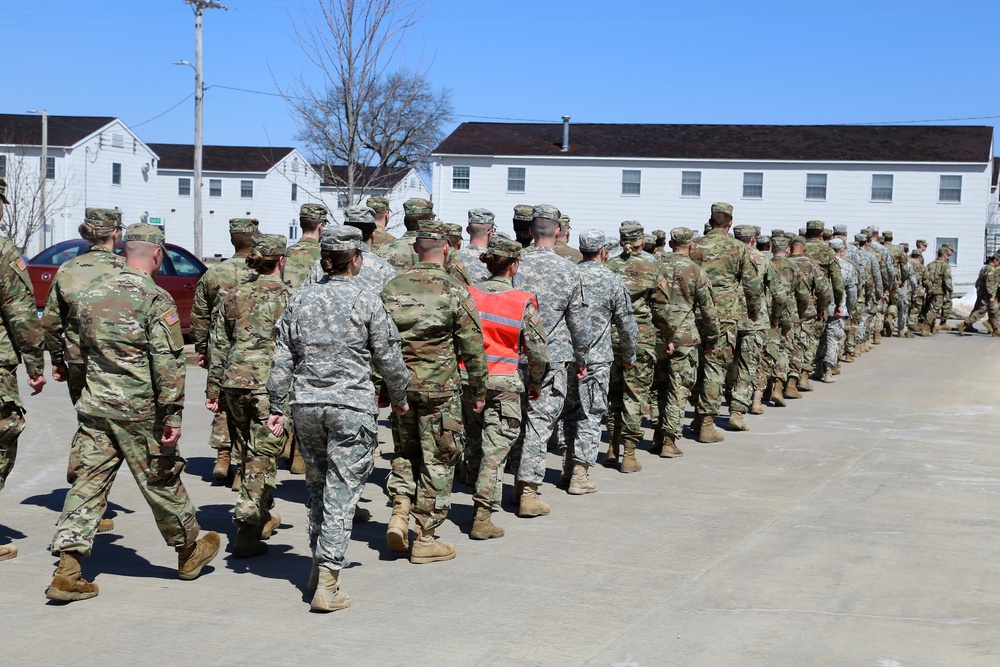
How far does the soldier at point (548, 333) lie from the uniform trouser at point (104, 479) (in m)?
2.94

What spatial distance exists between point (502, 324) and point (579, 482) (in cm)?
209

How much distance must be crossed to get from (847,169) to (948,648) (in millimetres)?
37022

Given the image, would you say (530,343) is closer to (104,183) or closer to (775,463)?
(775,463)

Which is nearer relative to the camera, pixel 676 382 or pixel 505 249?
pixel 505 249

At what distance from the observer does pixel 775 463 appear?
10.7 metres

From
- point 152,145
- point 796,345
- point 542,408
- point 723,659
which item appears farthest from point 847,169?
point 152,145

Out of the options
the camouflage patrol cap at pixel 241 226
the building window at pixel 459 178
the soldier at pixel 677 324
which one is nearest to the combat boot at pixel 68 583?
the camouflage patrol cap at pixel 241 226

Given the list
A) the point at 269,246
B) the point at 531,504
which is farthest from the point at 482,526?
the point at 269,246

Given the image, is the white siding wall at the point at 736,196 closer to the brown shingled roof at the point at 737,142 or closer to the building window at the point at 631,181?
the building window at the point at 631,181

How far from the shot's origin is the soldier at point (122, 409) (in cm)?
599

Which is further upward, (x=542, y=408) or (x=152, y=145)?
(x=152, y=145)

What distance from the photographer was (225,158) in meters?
65.6

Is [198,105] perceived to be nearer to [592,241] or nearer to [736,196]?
[736,196]

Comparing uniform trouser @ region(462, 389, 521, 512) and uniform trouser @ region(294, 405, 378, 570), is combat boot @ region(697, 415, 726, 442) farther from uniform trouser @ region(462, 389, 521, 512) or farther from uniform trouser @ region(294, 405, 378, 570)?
uniform trouser @ region(294, 405, 378, 570)
